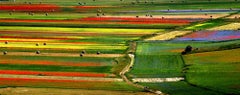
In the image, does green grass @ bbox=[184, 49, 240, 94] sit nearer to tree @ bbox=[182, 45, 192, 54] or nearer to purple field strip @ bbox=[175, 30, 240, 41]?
tree @ bbox=[182, 45, 192, 54]

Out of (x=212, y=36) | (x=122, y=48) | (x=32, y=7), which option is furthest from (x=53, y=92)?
(x=32, y=7)

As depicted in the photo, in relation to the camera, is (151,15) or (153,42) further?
(151,15)

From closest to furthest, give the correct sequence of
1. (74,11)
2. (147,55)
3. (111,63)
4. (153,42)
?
(111,63) → (147,55) → (153,42) → (74,11)

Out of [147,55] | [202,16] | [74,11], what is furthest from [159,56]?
[74,11]

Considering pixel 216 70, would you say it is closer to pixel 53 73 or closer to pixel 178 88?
pixel 178 88

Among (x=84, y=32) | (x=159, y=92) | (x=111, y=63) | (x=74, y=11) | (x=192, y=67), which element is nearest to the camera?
(x=159, y=92)

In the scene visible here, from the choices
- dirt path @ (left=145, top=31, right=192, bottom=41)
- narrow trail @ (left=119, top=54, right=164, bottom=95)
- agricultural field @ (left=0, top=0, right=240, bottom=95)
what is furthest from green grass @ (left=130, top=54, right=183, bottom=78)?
dirt path @ (left=145, top=31, right=192, bottom=41)

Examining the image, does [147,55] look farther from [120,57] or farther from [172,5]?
[172,5]

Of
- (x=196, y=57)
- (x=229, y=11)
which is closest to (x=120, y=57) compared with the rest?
(x=196, y=57)
